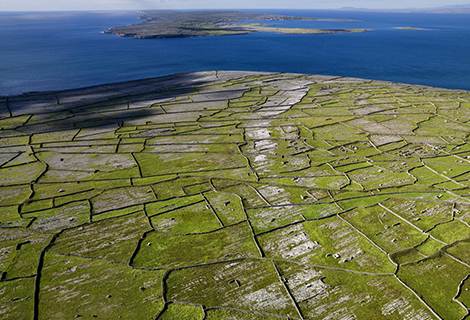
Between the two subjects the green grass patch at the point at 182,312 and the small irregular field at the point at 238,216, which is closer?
the green grass patch at the point at 182,312

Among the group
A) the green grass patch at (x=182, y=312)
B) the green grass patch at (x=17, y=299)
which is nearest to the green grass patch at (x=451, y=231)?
the green grass patch at (x=182, y=312)

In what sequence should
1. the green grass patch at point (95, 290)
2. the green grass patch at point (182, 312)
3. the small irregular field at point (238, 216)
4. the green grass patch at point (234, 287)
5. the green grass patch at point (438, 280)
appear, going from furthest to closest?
the small irregular field at point (238, 216), the green grass patch at point (234, 287), the green grass patch at point (95, 290), the green grass patch at point (438, 280), the green grass patch at point (182, 312)

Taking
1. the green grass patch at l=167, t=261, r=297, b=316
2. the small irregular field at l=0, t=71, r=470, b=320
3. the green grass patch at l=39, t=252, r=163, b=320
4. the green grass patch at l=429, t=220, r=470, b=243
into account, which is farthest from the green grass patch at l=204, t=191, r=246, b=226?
the green grass patch at l=429, t=220, r=470, b=243

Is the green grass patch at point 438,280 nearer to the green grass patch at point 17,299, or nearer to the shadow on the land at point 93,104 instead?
the green grass patch at point 17,299

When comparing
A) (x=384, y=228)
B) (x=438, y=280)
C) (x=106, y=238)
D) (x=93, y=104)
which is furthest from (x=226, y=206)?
(x=93, y=104)

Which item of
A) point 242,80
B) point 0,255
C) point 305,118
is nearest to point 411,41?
point 242,80

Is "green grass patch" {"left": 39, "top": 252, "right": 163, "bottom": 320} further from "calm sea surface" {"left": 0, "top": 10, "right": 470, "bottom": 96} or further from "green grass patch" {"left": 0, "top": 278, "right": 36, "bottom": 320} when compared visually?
"calm sea surface" {"left": 0, "top": 10, "right": 470, "bottom": 96}
